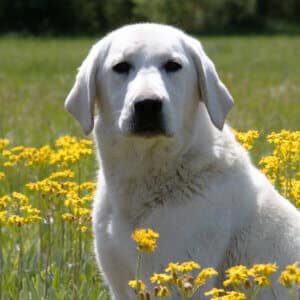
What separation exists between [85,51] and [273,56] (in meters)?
5.85

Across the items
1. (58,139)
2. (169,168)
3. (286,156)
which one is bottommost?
(58,139)

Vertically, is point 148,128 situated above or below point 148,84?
below

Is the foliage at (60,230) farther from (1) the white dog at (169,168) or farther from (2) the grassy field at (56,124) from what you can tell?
(1) the white dog at (169,168)

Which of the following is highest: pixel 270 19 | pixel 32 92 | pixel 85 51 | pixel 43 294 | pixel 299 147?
pixel 299 147

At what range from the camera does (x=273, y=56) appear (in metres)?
24.0

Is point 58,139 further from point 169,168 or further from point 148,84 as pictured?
point 148,84

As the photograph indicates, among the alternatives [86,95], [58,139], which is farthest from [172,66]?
[58,139]

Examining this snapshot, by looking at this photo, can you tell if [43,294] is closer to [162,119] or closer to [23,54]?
[162,119]

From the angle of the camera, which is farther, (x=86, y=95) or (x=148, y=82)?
(x=86, y=95)

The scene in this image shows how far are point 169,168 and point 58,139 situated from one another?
281 cm

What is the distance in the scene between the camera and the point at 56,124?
10094mm

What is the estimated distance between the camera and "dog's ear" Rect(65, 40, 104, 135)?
4.17 metres

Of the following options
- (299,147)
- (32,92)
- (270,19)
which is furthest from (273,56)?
(270,19)

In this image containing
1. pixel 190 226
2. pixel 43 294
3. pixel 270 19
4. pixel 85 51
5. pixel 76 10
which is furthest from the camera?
pixel 270 19
